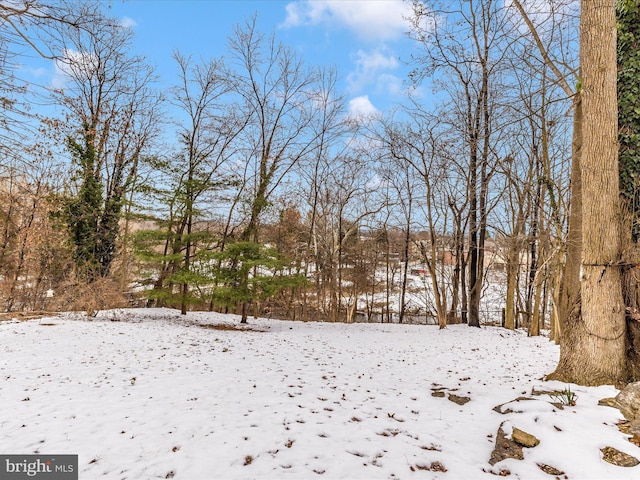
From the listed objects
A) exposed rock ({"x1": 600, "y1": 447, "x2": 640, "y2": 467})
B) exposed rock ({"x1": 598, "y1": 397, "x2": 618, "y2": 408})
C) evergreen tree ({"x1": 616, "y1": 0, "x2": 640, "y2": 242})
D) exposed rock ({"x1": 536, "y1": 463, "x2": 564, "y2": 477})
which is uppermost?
evergreen tree ({"x1": 616, "y1": 0, "x2": 640, "y2": 242})

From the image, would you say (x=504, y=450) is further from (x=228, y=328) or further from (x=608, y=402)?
(x=228, y=328)

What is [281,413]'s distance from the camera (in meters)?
3.44

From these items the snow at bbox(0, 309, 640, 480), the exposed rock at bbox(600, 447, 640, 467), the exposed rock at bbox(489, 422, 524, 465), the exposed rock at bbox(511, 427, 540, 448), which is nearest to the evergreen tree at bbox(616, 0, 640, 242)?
the snow at bbox(0, 309, 640, 480)

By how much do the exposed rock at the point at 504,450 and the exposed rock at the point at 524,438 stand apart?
37 millimetres

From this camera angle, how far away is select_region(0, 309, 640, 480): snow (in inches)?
96.6

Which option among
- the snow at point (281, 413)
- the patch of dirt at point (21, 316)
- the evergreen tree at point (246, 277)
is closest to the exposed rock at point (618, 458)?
the snow at point (281, 413)

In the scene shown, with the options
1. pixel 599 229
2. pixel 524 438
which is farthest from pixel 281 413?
pixel 599 229

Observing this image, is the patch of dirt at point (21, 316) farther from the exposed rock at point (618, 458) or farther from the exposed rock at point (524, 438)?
the exposed rock at point (618, 458)

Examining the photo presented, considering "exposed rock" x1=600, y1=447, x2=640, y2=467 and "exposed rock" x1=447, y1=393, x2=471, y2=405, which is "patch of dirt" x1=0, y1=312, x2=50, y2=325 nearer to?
"exposed rock" x1=447, y1=393, x2=471, y2=405

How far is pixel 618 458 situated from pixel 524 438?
1.93 feet

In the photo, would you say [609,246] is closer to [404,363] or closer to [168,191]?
[404,363]

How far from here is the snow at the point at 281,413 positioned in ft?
8.05

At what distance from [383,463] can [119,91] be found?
1620cm

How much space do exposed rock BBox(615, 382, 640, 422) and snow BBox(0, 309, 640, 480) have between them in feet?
0.40
